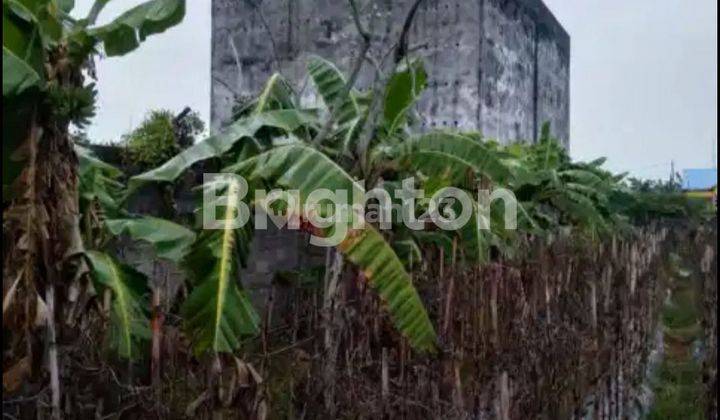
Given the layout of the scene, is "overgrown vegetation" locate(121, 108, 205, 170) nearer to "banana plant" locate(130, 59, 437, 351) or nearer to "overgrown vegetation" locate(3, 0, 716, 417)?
"overgrown vegetation" locate(3, 0, 716, 417)

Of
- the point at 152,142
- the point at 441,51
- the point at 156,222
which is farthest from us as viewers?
the point at 441,51

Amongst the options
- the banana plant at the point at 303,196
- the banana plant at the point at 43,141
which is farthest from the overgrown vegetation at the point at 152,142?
the banana plant at the point at 43,141

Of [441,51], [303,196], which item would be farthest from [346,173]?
[441,51]

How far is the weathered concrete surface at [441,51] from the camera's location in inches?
499

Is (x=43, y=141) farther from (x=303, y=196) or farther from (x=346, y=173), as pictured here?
(x=346, y=173)

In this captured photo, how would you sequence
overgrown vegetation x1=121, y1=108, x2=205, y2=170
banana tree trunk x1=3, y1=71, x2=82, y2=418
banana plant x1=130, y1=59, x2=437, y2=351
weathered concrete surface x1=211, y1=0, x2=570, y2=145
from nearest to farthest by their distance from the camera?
1. banana tree trunk x1=3, y1=71, x2=82, y2=418
2. banana plant x1=130, y1=59, x2=437, y2=351
3. overgrown vegetation x1=121, y1=108, x2=205, y2=170
4. weathered concrete surface x1=211, y1=0, x2=570, y2=145

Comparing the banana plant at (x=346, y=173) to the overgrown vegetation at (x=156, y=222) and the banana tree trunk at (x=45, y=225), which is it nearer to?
the overgrown vegetation at (x=156, y=222)

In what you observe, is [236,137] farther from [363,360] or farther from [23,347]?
[23,347]

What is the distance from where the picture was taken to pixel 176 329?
3455mm

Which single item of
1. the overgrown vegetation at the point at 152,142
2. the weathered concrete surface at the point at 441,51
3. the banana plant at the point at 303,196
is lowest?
the banana plant at the point at 303,196

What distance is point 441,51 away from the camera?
1287 centimetres

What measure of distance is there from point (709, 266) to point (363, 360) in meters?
3.78

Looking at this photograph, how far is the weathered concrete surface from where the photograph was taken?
12672 millimetres

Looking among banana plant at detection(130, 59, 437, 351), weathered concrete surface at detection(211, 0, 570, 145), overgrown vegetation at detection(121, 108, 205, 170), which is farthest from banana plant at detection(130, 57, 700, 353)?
weathered concrete surface at detection(211, 0, 570, 145)
